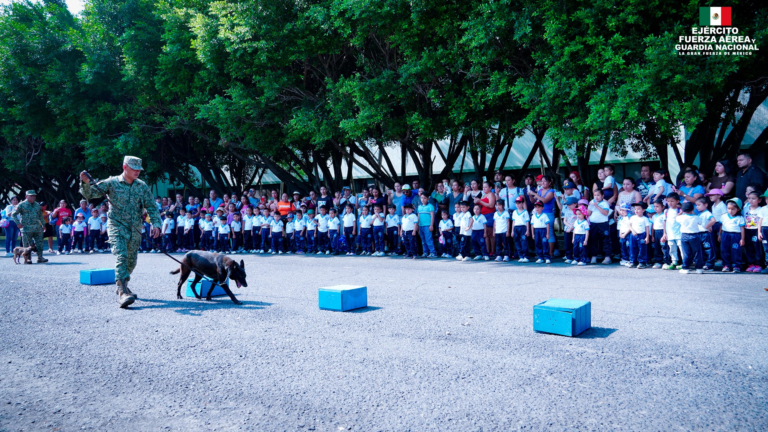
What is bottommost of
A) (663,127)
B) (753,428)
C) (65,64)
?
(753,428)

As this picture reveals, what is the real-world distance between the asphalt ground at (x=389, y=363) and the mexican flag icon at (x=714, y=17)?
609 centimetres

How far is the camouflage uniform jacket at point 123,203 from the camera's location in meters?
7.43

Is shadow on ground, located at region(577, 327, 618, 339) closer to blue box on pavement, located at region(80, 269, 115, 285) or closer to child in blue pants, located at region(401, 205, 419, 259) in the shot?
blue box on pavement, located at region(80, 269, 115, 285)

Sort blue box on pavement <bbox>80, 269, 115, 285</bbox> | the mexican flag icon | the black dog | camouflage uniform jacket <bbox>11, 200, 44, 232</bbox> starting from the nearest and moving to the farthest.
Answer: the black dog
blue box on pavement <bbox>80, 269, 115, 285</bbox>
the mexican flag icon
camouflage uniform jacket <bbox>11, 200, 44, 232</bbox>

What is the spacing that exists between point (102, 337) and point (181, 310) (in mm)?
1479

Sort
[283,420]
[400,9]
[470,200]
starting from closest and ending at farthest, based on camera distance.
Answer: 1. [283,420]
2. [400,9]
3. [470,200]

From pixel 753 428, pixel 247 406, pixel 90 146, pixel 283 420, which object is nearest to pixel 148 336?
pixel 247 406

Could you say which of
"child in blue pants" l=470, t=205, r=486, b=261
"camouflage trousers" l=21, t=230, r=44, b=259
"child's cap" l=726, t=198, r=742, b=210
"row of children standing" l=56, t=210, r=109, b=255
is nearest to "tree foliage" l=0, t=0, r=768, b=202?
"child's cap" l=726, t=198, r=742, b=210

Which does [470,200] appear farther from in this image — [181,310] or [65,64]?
[65,64]

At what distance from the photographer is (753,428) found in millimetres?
3141

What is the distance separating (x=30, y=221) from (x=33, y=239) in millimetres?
621

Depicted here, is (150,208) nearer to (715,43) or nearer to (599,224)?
(599,224)

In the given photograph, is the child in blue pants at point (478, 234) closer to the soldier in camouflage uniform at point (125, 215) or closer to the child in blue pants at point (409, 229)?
the child in blue pants at point (409, 229)

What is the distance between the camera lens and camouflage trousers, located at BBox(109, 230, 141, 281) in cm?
746
